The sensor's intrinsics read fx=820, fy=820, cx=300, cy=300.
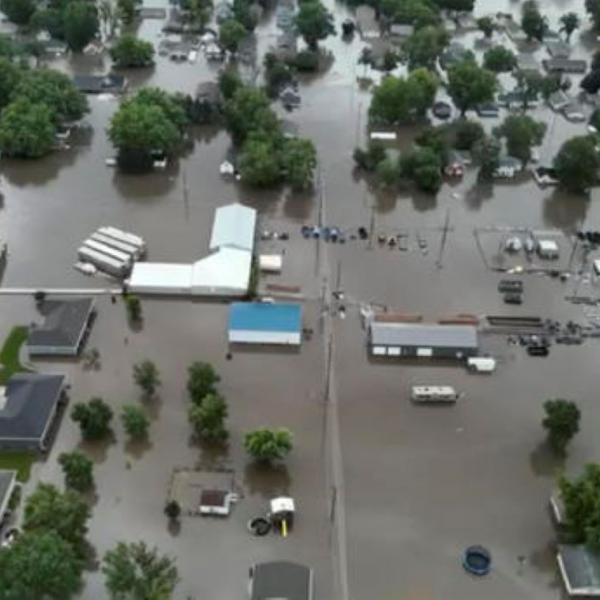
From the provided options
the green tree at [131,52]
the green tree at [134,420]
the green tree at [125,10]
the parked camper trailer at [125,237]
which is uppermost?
the green tree at [125,10]

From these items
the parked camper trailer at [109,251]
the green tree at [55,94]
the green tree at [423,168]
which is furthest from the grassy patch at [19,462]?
the green tree at [423,168]

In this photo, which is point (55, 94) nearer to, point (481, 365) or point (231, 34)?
point (231, 34)

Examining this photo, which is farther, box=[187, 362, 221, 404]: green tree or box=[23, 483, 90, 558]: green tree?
box=[187, 362, 221, 404]: green tree

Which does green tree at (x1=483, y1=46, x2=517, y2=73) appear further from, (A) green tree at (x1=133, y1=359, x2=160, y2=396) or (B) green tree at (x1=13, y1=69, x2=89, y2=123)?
(A) green tree at (x1=133, y1=359, x2=160, y2=396)

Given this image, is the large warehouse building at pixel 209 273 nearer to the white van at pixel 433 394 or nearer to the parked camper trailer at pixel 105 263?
the parked camper trailer at pixel 105 263

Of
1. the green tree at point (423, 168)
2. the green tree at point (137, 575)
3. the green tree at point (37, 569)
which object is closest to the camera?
the green tree at point (37, 569)

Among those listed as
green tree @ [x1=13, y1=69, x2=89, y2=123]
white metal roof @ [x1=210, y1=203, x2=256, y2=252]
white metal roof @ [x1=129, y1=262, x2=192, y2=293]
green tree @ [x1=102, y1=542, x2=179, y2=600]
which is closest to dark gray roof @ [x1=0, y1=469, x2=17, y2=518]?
green tree @ [x1=102, y1=542, x2=179, y2=600]
